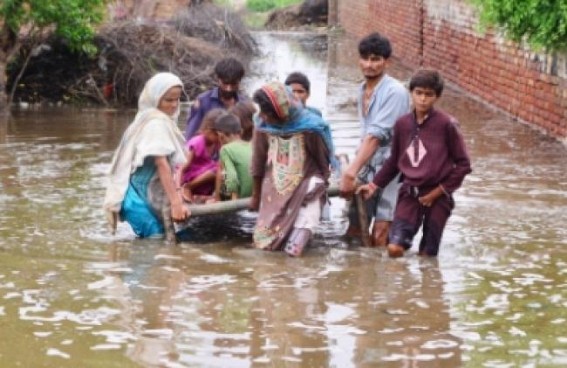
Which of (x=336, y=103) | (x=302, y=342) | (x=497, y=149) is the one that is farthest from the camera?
(x=336, y=103)

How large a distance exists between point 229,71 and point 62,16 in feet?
25.7

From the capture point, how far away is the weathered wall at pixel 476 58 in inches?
518

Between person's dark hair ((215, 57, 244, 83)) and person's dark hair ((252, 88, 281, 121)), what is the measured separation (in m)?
1.31

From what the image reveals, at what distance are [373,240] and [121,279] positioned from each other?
1.93m

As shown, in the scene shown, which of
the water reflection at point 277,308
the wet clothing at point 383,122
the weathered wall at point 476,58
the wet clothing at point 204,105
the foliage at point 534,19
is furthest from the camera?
the weathered wall at point 476,58

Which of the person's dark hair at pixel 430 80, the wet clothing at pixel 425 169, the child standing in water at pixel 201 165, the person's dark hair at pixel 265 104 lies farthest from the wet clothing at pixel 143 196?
the person's dark hair at pixel 430 80

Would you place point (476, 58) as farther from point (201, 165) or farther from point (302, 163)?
point (302, 163)

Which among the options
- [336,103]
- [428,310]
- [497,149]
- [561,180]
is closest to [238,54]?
[336,103]

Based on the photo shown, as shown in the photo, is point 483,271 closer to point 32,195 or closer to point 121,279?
point 121,279

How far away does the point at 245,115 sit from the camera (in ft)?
28.6

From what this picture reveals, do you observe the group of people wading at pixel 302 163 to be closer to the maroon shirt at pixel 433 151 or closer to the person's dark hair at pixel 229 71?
the maroon shirt at pixel 433 151

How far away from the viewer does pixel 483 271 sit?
7250mm

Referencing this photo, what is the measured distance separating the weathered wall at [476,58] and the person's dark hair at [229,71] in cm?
495

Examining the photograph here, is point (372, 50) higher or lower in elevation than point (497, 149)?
higher
